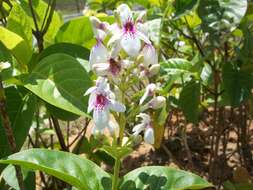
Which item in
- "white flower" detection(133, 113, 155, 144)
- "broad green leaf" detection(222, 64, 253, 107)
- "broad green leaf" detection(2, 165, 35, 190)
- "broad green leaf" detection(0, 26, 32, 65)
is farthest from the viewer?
"broad green leaf" detection(222, 64, 253, 107)

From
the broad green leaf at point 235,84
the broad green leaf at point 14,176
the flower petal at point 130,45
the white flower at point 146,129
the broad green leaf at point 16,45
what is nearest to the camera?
the flower petal at point 130,45

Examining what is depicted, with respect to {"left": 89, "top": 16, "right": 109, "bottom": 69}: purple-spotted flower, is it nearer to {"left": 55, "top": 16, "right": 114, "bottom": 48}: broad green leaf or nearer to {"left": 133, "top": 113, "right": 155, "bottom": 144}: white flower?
{"left": 133, "top": 113, "right": 155, "bottom": 144}: white flower

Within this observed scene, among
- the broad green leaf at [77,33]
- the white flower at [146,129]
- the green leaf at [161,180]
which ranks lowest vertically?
the green leaf at [161,180]

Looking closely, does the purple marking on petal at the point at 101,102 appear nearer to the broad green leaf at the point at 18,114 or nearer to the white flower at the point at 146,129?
the white flower at the point at 146,129

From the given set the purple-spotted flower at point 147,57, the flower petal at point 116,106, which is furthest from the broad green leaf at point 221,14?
the flower petal at point 116,106

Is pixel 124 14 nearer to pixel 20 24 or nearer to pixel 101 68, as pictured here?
pixel 101 68

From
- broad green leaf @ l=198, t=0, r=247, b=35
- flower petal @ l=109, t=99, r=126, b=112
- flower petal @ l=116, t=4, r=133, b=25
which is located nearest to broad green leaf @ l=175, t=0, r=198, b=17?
broad green leaf @ l=198, t=0, r=247, b=35

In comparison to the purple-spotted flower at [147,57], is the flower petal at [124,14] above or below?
above
